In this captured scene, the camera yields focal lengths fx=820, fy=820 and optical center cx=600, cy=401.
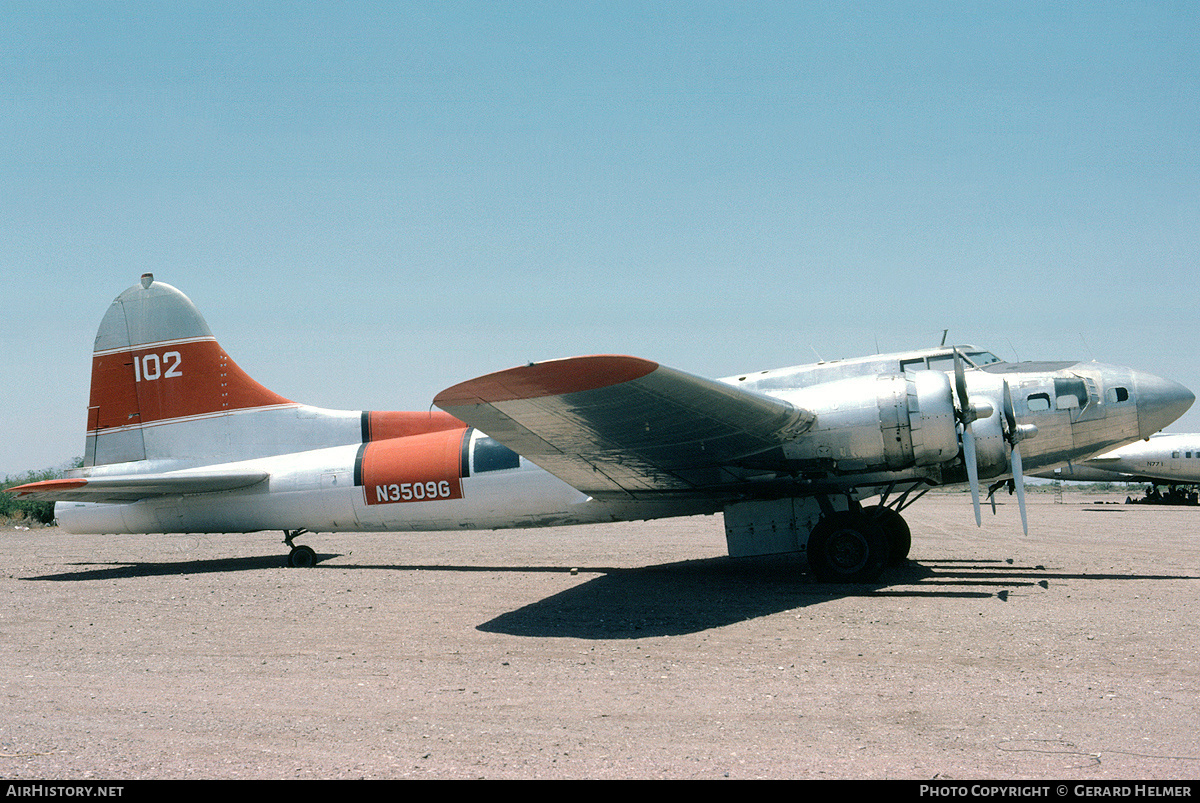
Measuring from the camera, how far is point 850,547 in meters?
10.8

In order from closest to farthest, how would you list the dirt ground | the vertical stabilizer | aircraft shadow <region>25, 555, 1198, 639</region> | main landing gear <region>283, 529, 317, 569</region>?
the dirt ground, aircraft shadow <region>25, 555, 1198, 639</region>, main landing gear <region>283, 529, 317, 569</region>, the vertical stabilizer

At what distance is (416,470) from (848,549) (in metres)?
6.94

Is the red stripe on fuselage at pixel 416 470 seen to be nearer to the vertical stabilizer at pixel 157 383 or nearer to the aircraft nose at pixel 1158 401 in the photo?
the vertical stabilizer at pixel 157 383

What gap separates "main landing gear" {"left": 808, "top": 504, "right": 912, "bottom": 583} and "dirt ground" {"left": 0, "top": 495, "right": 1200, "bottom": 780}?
1.09 ft

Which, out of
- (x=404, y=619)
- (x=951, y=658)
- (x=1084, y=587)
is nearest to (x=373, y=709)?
(x=404, y=619)

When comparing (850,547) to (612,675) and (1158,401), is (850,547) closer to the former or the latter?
(1158,401)

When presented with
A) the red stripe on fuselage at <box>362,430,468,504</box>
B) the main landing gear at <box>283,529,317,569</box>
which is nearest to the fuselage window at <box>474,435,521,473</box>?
the red stripe on fuselage at <box>362,430,468,504</box>

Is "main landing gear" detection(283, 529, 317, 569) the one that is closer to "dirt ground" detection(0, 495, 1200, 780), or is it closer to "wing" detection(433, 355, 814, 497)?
"dirt ground" detection(0, 495, 1200, 780)

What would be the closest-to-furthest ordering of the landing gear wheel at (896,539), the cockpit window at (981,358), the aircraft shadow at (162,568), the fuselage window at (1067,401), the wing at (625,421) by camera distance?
the wing at (625,421) → the fuselage window at (1067,401) → the cockpit window at (981,358) → the landing gear wheel at (896,539) → the aircraft shadow at (162,568)

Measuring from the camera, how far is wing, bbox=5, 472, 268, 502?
14.2 meters

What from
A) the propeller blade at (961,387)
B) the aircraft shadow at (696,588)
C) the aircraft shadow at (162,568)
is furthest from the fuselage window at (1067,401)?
the aircraft shadow at (162,568)

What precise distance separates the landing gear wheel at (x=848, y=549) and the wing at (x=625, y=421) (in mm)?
1385

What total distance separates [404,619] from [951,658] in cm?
562

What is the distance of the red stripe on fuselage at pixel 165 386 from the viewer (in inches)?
604
